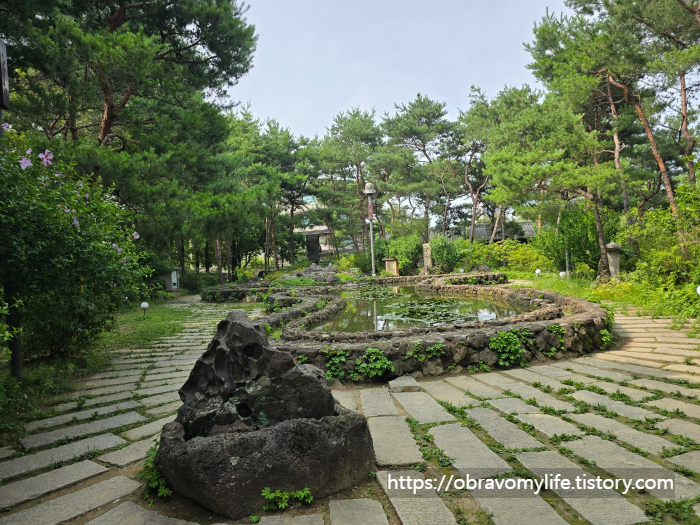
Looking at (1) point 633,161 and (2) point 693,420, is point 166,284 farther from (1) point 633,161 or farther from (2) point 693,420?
(1) point 633,161

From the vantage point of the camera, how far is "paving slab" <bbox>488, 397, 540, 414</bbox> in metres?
2.91

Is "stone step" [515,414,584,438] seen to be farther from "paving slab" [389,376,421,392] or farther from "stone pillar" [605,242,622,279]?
"stone pillar" [605,242,622,279]

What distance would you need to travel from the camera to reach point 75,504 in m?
1.90

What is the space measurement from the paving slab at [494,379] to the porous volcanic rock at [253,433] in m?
2.01

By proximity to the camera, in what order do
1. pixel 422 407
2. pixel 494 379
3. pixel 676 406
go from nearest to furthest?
pixel 676 406 → pixel 422 407 → pixel 494 379

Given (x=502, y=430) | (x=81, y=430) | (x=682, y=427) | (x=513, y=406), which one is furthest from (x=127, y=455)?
(x=682, y=427)

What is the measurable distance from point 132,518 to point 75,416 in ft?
6.18

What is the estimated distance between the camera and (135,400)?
11.6 feet

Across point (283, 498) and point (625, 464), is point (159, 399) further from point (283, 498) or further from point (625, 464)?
point (625, 464)

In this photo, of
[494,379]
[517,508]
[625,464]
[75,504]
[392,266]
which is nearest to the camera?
[517,508]

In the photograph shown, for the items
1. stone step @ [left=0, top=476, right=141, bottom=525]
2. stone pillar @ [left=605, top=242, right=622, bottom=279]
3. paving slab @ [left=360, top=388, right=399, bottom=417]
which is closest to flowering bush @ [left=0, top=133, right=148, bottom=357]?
stone step @ [left=0, top=476, right=141, bottom=525]

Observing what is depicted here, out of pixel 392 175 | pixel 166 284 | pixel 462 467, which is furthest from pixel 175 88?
pixel 392 175

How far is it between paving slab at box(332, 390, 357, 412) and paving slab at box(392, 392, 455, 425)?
38 cm

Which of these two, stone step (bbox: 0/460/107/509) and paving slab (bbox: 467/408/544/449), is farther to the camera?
paving slab (bbox: 467/408/544/449)
